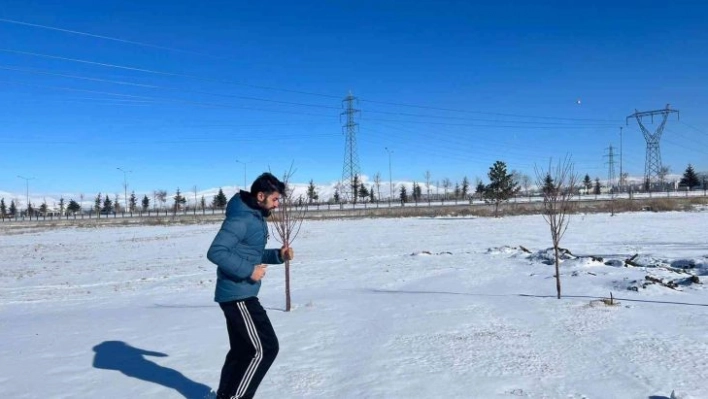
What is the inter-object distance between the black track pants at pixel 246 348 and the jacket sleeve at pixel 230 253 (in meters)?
0.27

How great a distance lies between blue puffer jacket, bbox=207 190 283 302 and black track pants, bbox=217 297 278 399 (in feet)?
0.34

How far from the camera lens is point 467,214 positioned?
47.4 metres

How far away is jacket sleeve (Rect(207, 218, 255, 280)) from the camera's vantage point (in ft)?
10.7

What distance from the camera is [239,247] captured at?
11.3 feet

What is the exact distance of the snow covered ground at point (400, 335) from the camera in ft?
13.9

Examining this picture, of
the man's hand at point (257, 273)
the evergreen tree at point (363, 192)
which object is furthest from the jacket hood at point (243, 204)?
the evergreen tree at point (363, 192)

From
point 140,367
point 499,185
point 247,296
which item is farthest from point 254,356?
point 499,185

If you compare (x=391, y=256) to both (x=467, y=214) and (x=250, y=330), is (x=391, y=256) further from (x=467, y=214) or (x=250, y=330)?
(x=467, y=214)

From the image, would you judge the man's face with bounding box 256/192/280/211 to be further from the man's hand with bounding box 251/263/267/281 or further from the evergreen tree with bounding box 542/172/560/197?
the evergreen tree with bounding box 542/172/560/197

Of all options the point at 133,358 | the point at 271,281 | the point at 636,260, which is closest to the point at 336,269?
the point at 271,281

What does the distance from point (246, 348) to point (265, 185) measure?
1150mm

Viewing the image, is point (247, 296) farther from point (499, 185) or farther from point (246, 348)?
point (499, 185)

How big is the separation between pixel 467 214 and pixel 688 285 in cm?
3932

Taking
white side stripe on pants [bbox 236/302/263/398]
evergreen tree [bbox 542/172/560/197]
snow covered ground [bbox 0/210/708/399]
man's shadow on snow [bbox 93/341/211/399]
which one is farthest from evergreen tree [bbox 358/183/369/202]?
white side stripe on pants [bbox 236/302/263/398]
